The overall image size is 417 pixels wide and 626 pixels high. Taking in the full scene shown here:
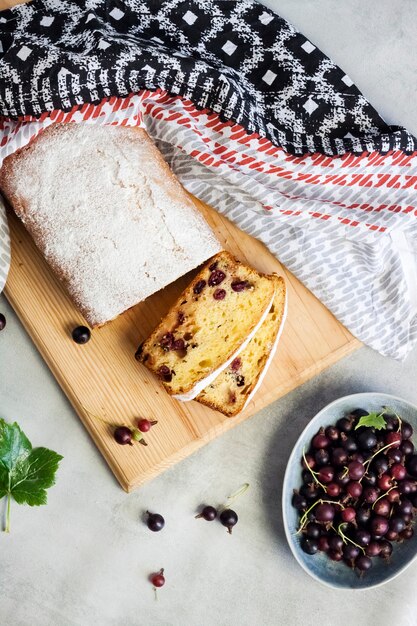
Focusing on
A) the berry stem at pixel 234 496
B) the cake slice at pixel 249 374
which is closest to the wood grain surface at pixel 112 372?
the cake slice at pixel 249 374

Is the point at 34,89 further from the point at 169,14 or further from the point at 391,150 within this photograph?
the point at 391,150

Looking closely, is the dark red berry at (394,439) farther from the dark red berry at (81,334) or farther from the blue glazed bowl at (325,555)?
Answer: the dark red berry at (81,334)

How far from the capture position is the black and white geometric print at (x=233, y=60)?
2375mm

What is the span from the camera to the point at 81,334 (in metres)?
2.52

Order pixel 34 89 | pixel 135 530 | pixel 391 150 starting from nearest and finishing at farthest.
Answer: pixel 34 89
pixel 391 150
pixel 135 530

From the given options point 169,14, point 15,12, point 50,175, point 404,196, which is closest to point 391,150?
point 404,196

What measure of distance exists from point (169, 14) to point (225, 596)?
8.03ft

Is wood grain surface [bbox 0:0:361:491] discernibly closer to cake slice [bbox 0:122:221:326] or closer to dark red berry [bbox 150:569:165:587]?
cake slice [bbox 0:122:221:326]

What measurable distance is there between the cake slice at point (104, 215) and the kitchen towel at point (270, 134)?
9cm

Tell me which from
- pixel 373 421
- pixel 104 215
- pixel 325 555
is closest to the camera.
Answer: pixel 104 215

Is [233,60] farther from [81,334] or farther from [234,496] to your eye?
[234,496]

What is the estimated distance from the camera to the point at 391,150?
2.49 m

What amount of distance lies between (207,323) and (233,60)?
1099mm

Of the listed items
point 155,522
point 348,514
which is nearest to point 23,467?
point 155,522
